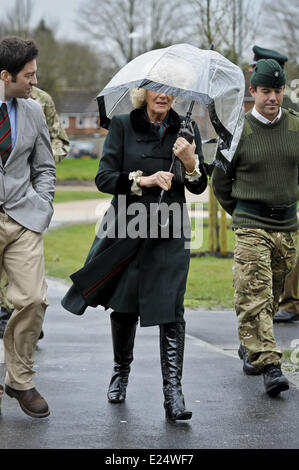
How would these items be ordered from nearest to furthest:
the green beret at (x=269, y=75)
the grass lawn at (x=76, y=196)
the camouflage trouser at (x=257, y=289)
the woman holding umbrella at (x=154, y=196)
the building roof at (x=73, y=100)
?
the woman holding umbrella at (x=154, y=196) → the camouflage trouser at (x=257, y=289) → the green beret at (x=269, y=75) → the grass lawn at (x=76, y=196) → the building roof at (x=73, y=100)

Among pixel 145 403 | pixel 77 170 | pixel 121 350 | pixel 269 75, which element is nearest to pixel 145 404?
pixel 145 403

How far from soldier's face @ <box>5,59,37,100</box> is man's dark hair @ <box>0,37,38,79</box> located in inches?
0.9

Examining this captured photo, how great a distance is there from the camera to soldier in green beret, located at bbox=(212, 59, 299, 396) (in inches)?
257

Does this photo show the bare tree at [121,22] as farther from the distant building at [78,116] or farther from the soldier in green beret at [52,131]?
the soldier in green beret at [52,131]

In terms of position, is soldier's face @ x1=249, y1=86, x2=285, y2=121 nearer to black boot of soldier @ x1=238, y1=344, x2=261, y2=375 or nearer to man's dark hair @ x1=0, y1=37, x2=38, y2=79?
black boot of soldier @ x1=238, y1=344, x2=261, y2=375

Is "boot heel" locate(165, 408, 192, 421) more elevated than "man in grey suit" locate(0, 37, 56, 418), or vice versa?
"man in grey suit" locate(0, 37, 56, 418)

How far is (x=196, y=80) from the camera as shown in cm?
562

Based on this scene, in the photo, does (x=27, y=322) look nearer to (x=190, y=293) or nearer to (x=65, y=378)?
(x=65, y=378)

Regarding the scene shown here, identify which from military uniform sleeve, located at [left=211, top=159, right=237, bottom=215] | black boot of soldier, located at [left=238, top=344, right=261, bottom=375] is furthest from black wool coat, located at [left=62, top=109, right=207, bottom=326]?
black boot of soldier, located at [left=238, top=344, right=261, bottom=375]

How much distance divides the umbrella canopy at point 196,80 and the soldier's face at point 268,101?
1.88 ft

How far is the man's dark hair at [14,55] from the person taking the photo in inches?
212

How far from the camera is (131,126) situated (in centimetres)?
588

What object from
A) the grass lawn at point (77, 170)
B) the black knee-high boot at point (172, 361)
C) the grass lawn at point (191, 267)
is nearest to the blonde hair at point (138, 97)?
the black knee-high boot at point (172, 361)
